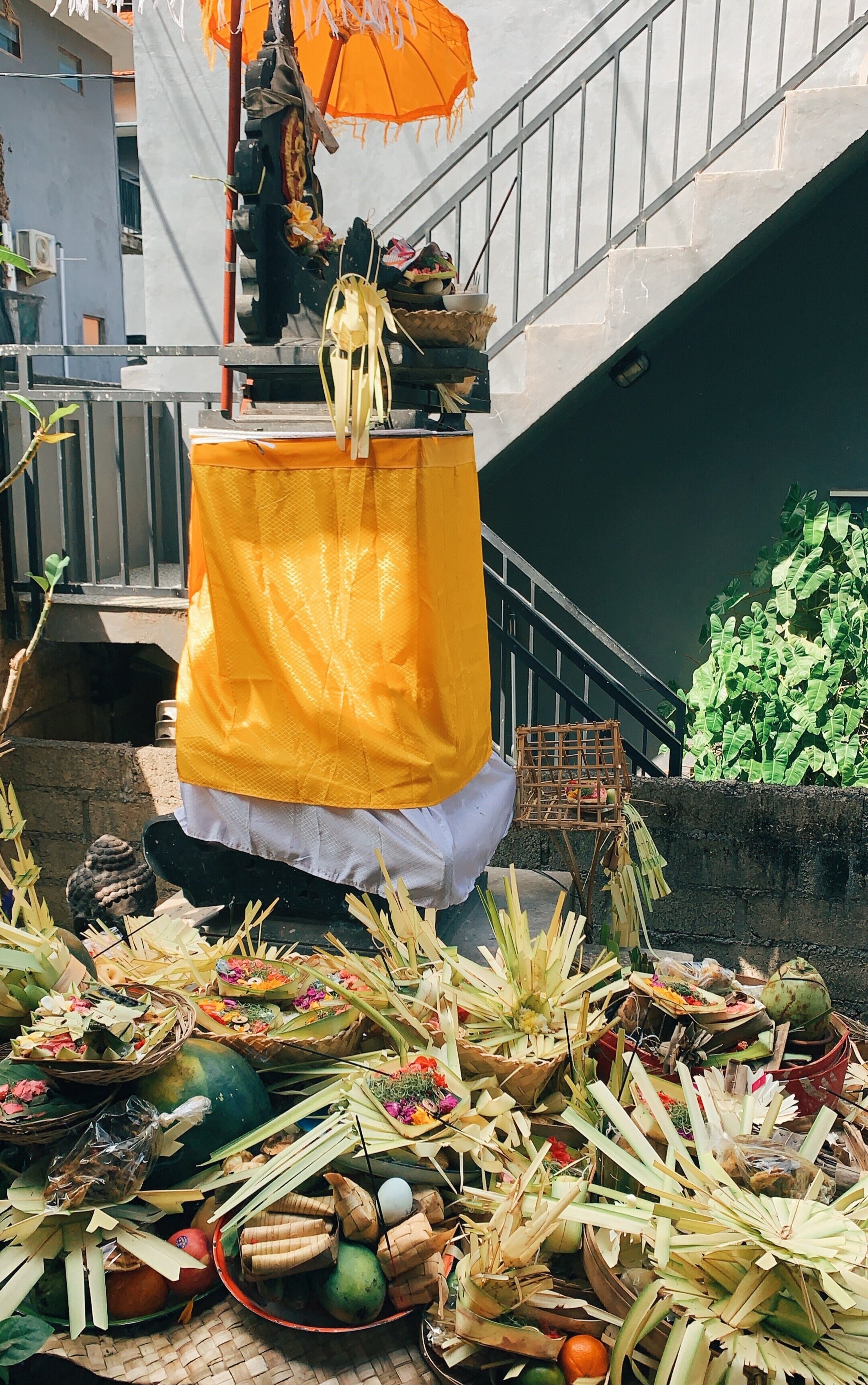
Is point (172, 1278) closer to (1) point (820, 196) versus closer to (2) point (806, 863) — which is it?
(2) point (806, 863)

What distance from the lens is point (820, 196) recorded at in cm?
672

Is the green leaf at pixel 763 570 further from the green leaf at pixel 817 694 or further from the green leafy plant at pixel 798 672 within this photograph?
the green leaf at pixel 817 694

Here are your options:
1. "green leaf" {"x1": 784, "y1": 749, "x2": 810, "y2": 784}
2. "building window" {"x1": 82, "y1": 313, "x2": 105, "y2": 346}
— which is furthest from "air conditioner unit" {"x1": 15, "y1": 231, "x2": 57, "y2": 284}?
"green leaf" {"x1": 784, "y1": 749, "x2": 810, "y2": 784}

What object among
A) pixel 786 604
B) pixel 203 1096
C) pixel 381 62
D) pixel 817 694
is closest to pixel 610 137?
pixel 381 62

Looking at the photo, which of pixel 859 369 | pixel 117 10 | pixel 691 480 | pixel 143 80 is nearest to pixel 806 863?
pixel 691 480

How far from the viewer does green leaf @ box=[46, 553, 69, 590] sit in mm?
5471

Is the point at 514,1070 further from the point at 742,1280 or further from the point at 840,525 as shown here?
the point at 840,525

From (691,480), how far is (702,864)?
3413 millimetres

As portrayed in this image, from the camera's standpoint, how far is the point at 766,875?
17.1 ft

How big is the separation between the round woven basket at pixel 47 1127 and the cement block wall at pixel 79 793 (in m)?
2.87

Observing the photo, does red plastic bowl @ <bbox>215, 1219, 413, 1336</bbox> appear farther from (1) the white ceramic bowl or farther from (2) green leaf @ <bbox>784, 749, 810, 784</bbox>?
(2) green leaf @ <bbox>784, 749, 810, 784</bbox>

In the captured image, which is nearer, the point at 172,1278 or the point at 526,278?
the point at 172,1278

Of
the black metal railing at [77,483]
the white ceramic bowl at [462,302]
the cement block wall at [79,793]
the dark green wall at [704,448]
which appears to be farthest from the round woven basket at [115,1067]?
the dark green wall at [704,448]

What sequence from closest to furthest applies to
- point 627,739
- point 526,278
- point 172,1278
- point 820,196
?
1. point 172,1278
2. point 820,196
3. point 526,278
4. point 627,739
